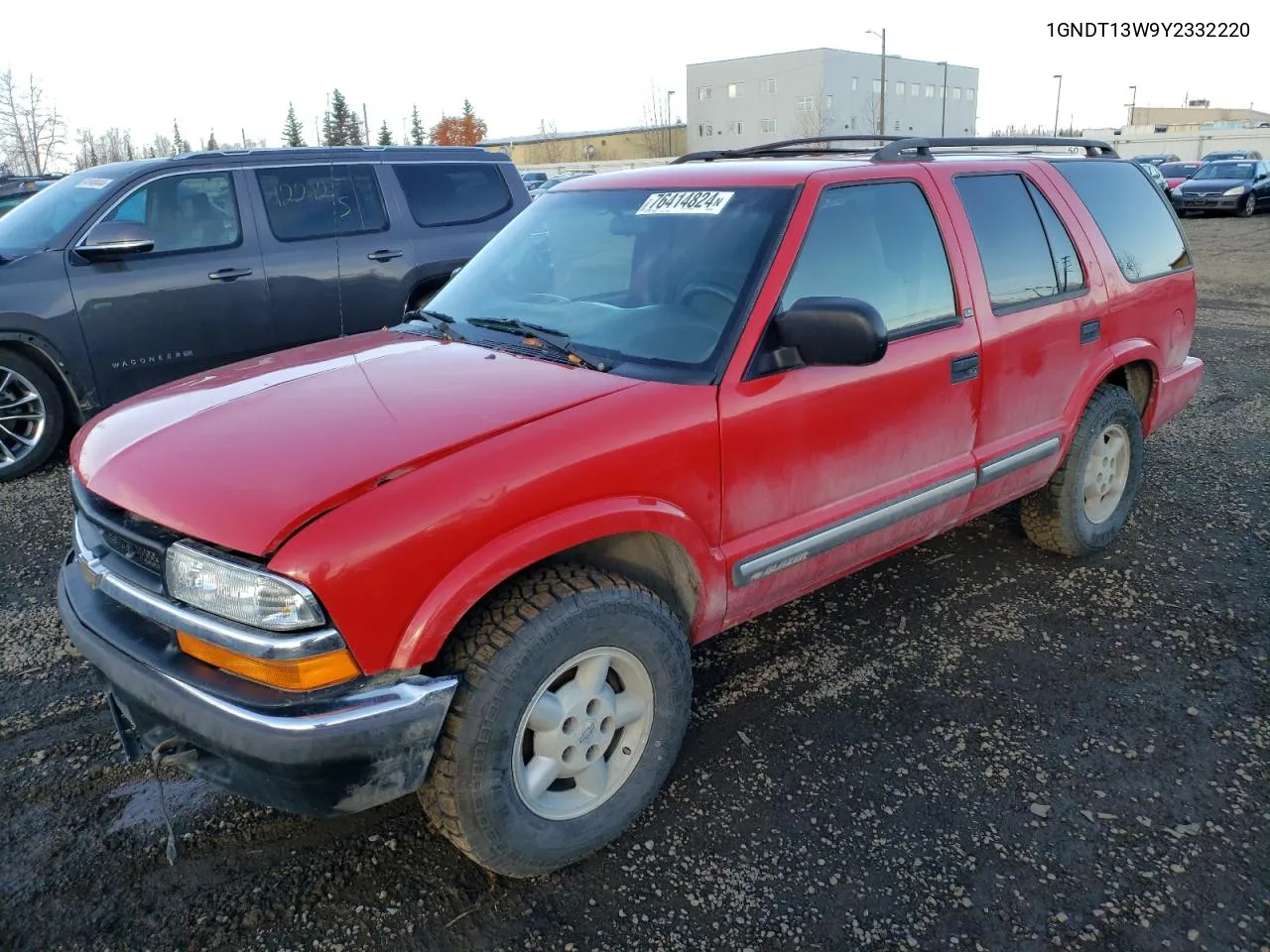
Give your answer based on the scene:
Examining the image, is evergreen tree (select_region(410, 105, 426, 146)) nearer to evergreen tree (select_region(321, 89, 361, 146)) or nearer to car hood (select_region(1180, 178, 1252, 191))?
evergreen tree (select_region(321, 89, 361, 146))

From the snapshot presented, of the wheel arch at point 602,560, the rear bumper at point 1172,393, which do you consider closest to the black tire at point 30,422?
the wheel arch at point 602,560

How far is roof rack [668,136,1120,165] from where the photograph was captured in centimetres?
366

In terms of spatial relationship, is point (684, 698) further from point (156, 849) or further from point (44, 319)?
point (44, 319)

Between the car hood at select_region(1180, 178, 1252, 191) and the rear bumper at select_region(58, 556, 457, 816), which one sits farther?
the car hood at select_region(1180, 178, 1252, 191)

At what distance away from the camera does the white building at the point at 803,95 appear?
75.9 metres

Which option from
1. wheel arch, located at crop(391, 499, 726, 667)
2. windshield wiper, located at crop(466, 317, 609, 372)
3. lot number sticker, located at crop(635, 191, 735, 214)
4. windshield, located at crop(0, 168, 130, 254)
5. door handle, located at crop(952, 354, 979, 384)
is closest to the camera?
wheel arch, located at crop(391, 499, 726, 667)

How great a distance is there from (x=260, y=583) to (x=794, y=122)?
82.3 meters

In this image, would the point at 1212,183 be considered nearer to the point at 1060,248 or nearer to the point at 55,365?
the point at 1060,248

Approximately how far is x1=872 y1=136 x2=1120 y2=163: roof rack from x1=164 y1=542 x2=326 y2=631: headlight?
262cm

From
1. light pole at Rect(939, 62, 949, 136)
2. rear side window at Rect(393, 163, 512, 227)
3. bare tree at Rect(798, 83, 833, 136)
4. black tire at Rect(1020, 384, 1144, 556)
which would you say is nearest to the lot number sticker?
black tire at Rect(1020, 384, 1144, 556)

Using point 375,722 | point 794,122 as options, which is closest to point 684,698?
point 375,722

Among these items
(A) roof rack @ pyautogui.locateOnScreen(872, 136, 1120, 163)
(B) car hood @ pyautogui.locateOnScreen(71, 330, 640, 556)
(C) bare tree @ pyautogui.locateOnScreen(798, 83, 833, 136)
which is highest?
(C) bare tree @ pyautogui.locateOnScreen(798, 83, 833, 136)

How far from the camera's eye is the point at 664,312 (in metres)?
3.02

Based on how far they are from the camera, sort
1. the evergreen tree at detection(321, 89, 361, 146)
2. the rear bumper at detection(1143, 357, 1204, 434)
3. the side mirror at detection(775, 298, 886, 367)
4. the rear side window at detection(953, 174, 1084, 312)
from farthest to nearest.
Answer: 1. the evergreen tree at detection(321, 89, 361, 146)
2. the rear bumper at detection(1143, 357, 1204, 434)
3. the rear side window at detection(953, 174, 1084, 312)
4. the side mirror at detection(775, 298, 886, 367)
